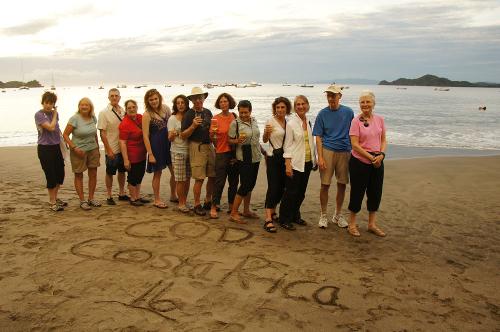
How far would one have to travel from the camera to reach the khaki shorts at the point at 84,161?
6031mm

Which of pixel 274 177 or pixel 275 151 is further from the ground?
pixel 275 151

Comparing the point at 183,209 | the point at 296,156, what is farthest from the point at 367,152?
the point at 183,209

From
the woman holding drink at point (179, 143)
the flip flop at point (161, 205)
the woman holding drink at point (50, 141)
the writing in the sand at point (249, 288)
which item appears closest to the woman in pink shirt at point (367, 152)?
the writing in the sand at point (249, 288)

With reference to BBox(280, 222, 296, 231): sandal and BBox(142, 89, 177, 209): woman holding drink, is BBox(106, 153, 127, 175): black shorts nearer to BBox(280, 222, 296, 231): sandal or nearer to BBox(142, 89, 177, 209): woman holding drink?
BBox(142, 89, 177, 209): woman holding drink

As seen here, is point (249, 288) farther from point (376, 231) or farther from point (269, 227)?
point (376, 231)

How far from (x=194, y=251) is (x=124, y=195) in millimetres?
2732

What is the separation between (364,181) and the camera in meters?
5.33

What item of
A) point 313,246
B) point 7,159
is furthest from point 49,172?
point 7,159

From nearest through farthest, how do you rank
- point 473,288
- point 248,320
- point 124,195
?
point 248,320
point 473,288
point 124,195

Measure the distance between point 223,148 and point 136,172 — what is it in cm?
165

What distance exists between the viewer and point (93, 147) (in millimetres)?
6156

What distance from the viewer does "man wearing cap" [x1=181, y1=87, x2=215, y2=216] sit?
5.71m

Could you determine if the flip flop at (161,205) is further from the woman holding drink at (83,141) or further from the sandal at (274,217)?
the sandal at (274,217)

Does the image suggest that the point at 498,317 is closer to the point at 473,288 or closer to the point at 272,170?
the point at 473,288
